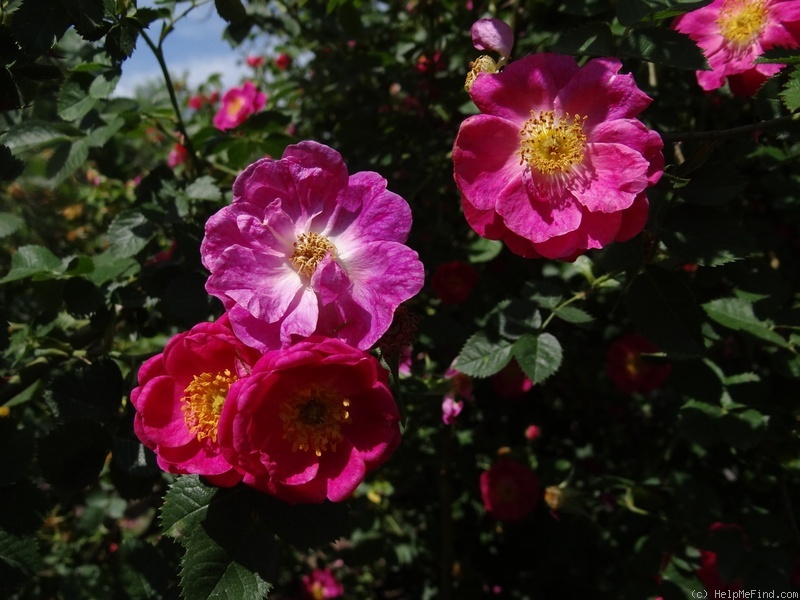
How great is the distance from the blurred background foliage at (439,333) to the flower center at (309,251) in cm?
21

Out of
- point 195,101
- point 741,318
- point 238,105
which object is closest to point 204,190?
point 238,105

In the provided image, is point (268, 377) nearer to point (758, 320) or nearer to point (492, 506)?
point (758, 320)

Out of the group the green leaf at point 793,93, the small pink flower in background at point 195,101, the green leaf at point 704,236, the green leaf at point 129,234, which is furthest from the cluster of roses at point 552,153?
the small pink flower in background at point 195,101

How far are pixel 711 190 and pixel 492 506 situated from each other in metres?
1.32

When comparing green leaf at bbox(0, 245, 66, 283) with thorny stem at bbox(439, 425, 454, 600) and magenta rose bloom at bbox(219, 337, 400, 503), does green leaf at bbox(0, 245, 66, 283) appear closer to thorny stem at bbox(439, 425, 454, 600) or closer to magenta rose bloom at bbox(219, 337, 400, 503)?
magenta rose bloom at bbox(219, 337, 400, 503)

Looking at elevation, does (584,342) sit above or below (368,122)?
below

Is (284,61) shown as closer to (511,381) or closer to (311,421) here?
(511,381)

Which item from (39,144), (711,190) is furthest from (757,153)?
(39,144)

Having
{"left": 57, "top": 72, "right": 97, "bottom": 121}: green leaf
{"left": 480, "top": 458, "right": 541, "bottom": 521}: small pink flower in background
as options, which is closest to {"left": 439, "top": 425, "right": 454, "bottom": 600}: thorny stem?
{"left": 480, "top": 458, "right": 541, "bottom": 521}: small pink flower in background

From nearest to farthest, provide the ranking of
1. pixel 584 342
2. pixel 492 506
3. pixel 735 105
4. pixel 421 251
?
A: pixel 421 251 → pixel 735 105 → pixel 492 506 → pixel 584 342

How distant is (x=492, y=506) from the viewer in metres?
2.01

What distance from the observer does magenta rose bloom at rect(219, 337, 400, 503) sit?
85 centimetres

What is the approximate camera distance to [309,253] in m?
1.01

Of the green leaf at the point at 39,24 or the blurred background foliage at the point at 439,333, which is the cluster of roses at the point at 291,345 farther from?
the green leaf at the point at 39,24
